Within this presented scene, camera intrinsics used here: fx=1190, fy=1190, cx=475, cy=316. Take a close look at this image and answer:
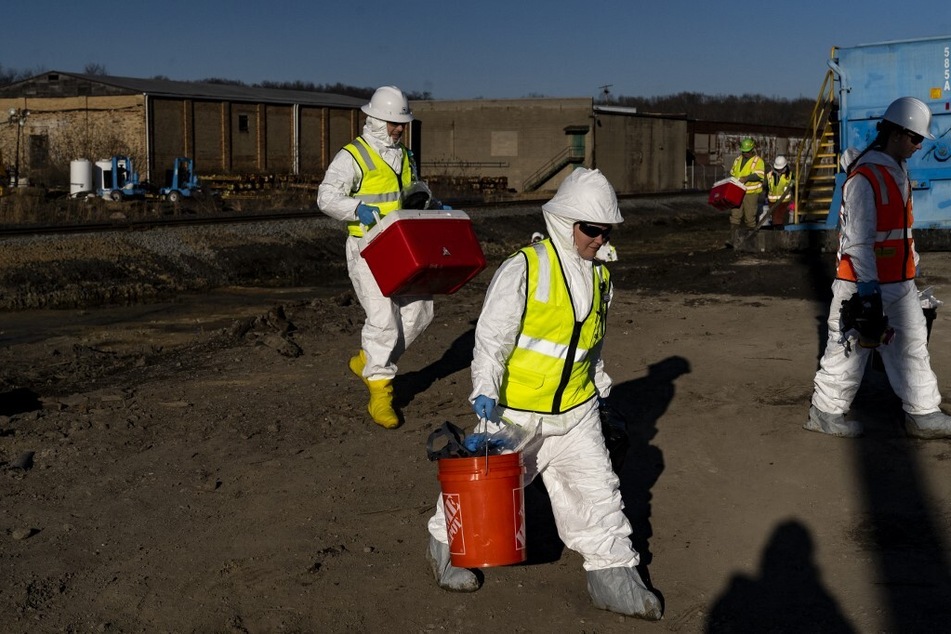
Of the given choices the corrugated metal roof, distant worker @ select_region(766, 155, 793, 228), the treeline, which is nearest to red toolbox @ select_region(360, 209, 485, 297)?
distant worker @ select_region(766, 155, 793, 228)

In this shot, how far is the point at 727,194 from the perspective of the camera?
19.8 metres

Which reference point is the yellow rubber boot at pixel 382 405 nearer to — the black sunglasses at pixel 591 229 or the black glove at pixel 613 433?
the black glove at pixel 613 433

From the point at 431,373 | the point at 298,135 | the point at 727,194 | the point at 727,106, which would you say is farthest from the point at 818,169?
the point at 727,106

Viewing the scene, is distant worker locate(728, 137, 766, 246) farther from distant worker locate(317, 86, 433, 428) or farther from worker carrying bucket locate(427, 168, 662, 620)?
worker carrying bucket locate(427, 168, 662, 620)

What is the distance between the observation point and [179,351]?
36.4 ft

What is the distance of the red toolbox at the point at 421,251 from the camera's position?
705 cm

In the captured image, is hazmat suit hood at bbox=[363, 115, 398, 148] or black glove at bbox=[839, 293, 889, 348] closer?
black glove at bbox=[839, 293, 889, 348]

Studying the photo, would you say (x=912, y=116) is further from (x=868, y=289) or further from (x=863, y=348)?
(x=863, y=348)

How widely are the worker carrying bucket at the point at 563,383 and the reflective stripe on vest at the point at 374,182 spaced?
9.81 ft

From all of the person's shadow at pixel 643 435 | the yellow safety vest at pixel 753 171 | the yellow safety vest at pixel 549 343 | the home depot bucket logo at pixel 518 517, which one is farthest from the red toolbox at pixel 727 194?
the home depot bucket logo at pixel 518 517

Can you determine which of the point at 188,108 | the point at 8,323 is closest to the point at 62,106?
the point at 188,108

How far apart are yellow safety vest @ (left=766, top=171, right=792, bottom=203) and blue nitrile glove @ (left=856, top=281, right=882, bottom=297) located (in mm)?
14174

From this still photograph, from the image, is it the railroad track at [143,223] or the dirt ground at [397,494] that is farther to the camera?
the railroad track at [143,223]

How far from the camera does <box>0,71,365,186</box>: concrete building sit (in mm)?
42250
